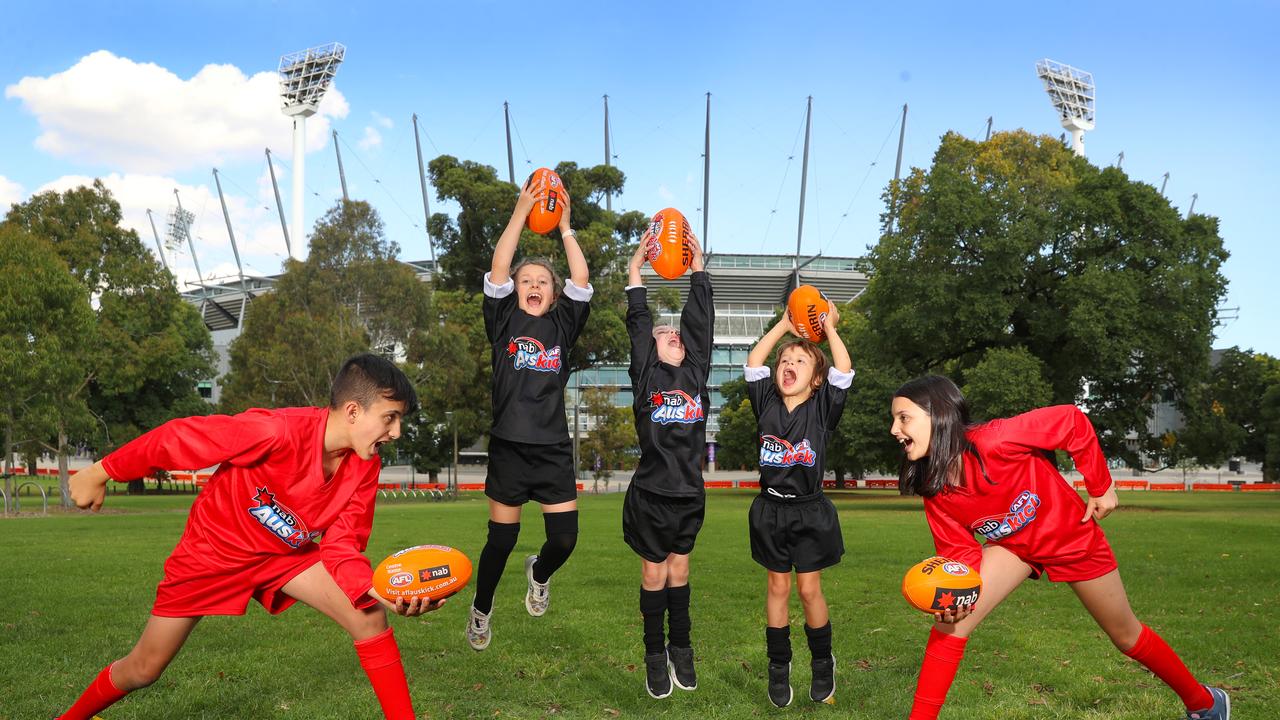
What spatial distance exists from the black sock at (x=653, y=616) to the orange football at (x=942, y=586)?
2.09 metres

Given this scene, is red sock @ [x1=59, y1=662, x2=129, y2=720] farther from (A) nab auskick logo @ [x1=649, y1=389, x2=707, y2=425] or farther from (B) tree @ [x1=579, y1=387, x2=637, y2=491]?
(B) tree @ [x1=579, y1=387, x2=637, y2=491]

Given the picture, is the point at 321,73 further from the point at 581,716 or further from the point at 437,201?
the point at 581,716

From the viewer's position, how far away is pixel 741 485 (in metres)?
61.6

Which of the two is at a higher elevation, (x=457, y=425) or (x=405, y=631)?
(x=405, y=631)

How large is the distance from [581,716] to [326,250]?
1380 inches

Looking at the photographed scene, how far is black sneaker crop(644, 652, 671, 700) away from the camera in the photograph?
5.85m

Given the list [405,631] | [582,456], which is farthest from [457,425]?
[405,631]

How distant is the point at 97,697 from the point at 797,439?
13.2 ft

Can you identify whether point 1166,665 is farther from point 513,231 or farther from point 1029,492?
point 513,231

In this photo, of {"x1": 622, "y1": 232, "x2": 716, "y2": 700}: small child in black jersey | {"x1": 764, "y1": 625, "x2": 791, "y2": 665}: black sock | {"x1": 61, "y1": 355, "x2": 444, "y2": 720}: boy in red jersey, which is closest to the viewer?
{"x1": 61, "y1": 355, "x2": 444, "y2": 720}: boy in red jersey

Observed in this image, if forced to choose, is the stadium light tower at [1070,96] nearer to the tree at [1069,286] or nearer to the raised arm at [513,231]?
the tree at [1069,286]

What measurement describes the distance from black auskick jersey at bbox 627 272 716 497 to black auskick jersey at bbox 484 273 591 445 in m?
0.51

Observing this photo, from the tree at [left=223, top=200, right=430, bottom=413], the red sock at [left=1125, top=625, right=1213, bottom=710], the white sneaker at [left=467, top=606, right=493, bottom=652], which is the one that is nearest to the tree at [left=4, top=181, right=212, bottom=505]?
the tree at [left=223, top=200, right=430, bottom=413]

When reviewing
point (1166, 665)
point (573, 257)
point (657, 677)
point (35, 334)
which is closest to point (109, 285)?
point (35, 334)
